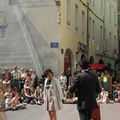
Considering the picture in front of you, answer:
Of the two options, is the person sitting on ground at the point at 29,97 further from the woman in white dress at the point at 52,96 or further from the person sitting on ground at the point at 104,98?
the woman in white dress at the point at 52,96

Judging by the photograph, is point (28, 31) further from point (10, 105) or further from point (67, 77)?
point (10, 105)

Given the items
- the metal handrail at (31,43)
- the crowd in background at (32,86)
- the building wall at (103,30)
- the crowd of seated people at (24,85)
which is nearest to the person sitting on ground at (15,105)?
the crowd of seated people at (24,85)

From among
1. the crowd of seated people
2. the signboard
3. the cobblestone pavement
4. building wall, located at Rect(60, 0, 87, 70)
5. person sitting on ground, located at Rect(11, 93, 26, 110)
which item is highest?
building wall, located at Rect(60, 0, 87, 70)

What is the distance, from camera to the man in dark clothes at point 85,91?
9.58 metres

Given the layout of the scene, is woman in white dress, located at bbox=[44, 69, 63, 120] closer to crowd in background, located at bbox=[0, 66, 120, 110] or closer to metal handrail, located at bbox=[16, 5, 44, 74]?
crowd in background, located at bbox=[0, 66, 120, 110]

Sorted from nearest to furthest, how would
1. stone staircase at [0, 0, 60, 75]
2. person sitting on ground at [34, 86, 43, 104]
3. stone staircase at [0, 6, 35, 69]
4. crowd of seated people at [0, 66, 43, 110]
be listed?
1. person sitting on ground at [34, 86, 43, 104]
2. crowd of seated people at [0, 66, 43, 110]
3. stone staircase at [0, 0, 60, 75]
4. stone staircase at [0, 6, 35, 69]

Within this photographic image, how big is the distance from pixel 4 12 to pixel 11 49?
2.36m

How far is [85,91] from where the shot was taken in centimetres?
970

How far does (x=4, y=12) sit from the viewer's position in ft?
93.4

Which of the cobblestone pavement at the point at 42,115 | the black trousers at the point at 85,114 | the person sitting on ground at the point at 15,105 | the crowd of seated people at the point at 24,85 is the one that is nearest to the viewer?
the black trousers at the point at 85,114

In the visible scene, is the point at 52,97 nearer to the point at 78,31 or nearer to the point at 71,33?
the point at 71,33

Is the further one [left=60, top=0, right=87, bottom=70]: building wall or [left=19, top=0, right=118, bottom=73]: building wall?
[left=60, top=0, right=87, bottom=70]: building wall

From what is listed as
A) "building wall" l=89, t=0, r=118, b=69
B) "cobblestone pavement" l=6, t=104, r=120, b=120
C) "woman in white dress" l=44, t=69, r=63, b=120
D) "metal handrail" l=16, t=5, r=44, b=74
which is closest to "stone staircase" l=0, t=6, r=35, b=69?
"metal handrail" l=16, t=5, r=44, b=74

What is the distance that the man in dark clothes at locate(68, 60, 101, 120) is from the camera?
9578 millimetres
